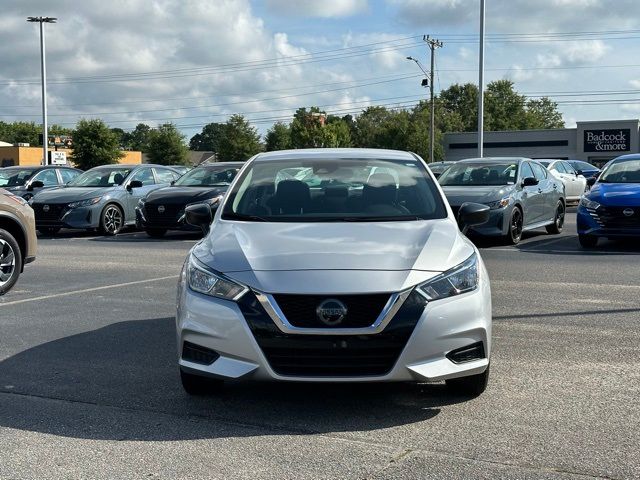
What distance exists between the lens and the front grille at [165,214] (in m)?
17.5

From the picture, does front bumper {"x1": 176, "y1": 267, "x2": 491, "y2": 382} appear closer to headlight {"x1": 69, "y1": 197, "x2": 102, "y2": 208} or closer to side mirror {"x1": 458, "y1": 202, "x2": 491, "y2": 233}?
side mirror {"x1": 458, "y1": 202, "x2": 491, "y2": 233}

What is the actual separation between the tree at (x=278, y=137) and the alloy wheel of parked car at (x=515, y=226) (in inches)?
3196

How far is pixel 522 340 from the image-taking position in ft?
23.2

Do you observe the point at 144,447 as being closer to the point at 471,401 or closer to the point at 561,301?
the point at 471,401

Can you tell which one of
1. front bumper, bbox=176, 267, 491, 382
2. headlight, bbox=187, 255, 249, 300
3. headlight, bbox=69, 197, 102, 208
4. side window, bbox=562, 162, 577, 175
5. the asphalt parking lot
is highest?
side window, bbox=562, 162, 577, 175

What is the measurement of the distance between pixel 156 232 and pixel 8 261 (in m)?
8.11

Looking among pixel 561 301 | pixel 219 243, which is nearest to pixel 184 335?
pixel 219 243

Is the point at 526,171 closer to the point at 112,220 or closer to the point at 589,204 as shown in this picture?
the point at 589,204

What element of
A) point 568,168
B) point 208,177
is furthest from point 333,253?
point 568,168

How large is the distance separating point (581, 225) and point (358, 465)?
11155 millimetres

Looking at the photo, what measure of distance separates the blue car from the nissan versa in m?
9.01

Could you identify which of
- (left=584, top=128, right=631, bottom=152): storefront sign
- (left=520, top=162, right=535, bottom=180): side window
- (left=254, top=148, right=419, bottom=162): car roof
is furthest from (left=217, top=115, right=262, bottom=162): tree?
(left=254, top=148, right=419, bottom=162): car roof

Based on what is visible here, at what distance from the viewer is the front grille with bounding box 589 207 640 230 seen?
13.7 m

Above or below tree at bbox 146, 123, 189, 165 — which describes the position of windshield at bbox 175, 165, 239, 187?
below
